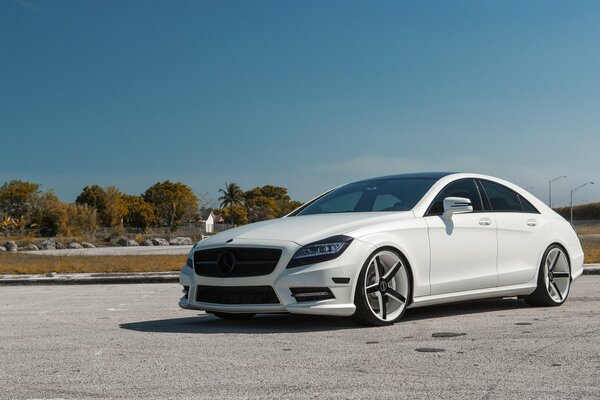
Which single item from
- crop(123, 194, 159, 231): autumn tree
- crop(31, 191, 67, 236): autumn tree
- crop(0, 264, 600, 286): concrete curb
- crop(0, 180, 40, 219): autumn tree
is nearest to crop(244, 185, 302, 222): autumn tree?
crop(123, 194, 159, 231): autumn tree

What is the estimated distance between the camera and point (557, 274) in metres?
9.27

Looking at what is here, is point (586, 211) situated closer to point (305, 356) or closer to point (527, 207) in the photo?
point (527, 207)

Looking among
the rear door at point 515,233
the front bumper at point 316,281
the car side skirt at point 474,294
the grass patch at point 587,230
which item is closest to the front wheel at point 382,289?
the front bumper at point 316,281

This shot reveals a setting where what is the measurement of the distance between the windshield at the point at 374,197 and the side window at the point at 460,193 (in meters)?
0.16

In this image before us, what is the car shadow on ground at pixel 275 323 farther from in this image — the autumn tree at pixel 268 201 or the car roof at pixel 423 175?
the autumn tree at pixel 268 201

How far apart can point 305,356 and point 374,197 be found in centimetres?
311

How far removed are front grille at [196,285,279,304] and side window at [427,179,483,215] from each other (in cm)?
207

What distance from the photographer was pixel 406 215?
777 cm

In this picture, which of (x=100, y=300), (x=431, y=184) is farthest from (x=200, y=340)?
(x=100, y=300)

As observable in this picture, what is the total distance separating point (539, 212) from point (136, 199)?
136195mm

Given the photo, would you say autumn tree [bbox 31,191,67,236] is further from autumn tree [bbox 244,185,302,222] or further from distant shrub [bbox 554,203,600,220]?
distant shrub [bbox 554,203,600,220]

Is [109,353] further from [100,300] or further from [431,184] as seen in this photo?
[100,300]

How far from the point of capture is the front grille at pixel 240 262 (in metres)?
7.12

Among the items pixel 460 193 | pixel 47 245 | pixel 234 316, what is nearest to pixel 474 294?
pixel 460 193
